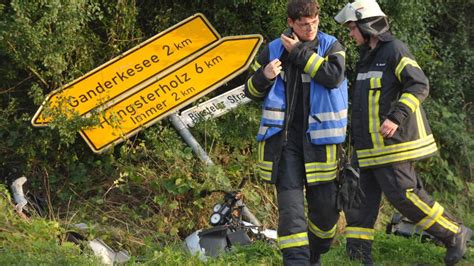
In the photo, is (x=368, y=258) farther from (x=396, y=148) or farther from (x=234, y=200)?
(x=234, y=200)

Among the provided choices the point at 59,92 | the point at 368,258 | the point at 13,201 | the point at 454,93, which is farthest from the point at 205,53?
the point at 454,93

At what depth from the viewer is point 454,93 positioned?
975cm

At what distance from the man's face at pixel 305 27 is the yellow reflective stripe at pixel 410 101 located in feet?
2.54

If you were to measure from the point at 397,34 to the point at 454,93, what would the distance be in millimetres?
1652

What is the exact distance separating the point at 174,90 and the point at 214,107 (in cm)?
41

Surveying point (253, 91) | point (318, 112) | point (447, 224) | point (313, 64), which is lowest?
point (447, 224)

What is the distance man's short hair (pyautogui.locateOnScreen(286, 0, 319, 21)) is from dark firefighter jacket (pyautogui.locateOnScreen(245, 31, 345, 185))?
0.62 ft

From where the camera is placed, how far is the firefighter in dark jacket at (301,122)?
5027 millimetres

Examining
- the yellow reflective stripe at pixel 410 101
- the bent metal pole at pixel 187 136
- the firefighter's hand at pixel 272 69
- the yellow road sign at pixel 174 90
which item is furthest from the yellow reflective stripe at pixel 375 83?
the bent metal pole at pixel 187 136

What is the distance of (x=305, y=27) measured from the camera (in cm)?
512

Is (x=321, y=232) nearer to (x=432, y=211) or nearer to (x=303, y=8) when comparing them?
(x=432, y=211)

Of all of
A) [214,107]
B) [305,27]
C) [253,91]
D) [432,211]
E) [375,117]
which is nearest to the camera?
[305,27]

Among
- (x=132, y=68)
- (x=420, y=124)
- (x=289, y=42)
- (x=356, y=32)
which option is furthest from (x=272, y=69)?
(x=132, y=68)

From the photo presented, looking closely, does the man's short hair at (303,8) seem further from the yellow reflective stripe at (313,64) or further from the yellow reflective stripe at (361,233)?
the yellow reflective stripe at (361,233)
